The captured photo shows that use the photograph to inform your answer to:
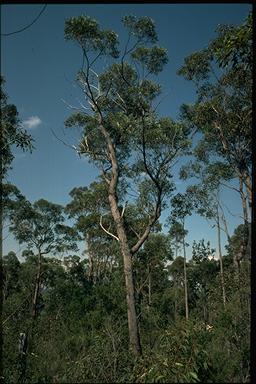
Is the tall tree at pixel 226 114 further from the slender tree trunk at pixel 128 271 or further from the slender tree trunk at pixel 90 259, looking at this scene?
the slender tree trunk at pixel 90 259

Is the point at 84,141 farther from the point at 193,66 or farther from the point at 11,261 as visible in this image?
the point at 11,261

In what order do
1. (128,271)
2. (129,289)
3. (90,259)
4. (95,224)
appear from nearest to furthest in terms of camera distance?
(129,289)
(128,271)
(95,224)
(90,259)

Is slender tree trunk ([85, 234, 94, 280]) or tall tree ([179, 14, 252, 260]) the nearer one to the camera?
tall tree ([179, 14, 252, 260])

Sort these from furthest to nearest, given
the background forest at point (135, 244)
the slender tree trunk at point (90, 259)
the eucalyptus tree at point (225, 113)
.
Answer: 1. the slender tree trunk at point (90, 259)
2. the eucalyptus tree at point (225, 113)
3. the background forest at point (135, 244)

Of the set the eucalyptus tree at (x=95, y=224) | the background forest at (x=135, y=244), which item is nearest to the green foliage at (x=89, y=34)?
the background forest at (x=135, y=244)

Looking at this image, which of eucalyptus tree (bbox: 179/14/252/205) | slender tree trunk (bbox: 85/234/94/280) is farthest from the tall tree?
slender tree trunk (bbox: 85/234/94/280)

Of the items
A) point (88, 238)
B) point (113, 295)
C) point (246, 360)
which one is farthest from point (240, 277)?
point (88, 238)

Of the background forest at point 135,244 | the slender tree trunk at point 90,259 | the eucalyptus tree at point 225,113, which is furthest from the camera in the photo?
the slender tree trunk at point 90,259

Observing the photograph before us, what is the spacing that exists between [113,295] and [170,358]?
498 inches

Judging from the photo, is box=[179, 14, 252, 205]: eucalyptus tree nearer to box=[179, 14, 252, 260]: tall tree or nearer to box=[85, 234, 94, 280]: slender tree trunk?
box=[179, 14, 252, 260]: tall tree

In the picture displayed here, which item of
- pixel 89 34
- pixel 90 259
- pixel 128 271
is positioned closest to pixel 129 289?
pixel 128 271

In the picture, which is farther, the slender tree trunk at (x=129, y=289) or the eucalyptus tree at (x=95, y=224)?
the eucalyptus tree at (x=95, y=224)

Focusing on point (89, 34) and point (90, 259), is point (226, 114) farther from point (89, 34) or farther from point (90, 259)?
point (90, 259)

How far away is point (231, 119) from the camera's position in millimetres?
12469
